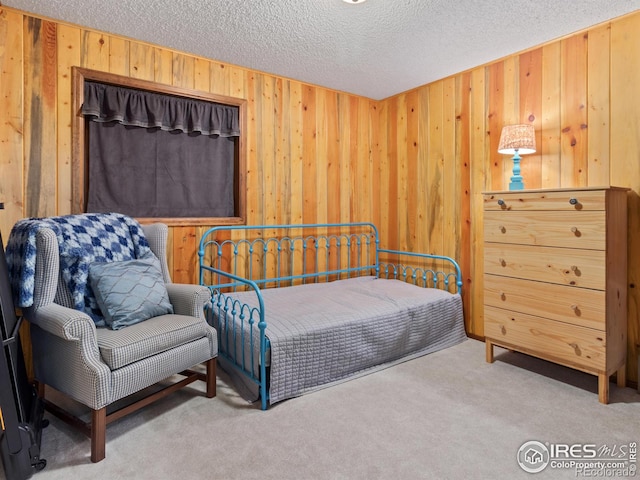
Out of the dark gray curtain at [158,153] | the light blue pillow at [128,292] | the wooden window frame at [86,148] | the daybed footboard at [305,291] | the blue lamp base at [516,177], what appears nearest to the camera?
the light blue pillow at [128,292]

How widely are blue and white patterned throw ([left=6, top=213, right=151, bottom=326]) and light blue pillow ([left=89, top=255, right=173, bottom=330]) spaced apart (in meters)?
0.07

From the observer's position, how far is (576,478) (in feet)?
5.20

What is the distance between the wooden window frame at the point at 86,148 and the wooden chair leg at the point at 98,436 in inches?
56.0

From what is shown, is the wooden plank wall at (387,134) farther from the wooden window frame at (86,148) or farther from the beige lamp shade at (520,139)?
the beige lamp shade at (520,139)

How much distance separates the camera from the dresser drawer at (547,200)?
2.16m

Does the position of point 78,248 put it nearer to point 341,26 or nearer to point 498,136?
point 341,26

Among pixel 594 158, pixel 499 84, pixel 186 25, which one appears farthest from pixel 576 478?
pixel 186 25

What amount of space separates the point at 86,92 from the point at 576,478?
341cm

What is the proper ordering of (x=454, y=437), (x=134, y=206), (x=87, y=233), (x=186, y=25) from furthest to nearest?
1. (x=134, y=206)
2. (x=186, y=25)
3. (x=87, y=233)
4. (x=454, y=437)

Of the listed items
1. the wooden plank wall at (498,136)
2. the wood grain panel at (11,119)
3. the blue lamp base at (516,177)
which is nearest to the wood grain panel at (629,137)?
the wooden plank wall at (498,136)

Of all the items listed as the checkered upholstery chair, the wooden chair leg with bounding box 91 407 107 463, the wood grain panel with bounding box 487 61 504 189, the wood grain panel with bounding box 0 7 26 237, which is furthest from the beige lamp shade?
the wood grain panel with bounding box 0 7 26 237

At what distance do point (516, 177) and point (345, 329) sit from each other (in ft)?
5.43

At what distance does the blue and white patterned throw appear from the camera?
187 cm

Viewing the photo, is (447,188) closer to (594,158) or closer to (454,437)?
(594,158)
